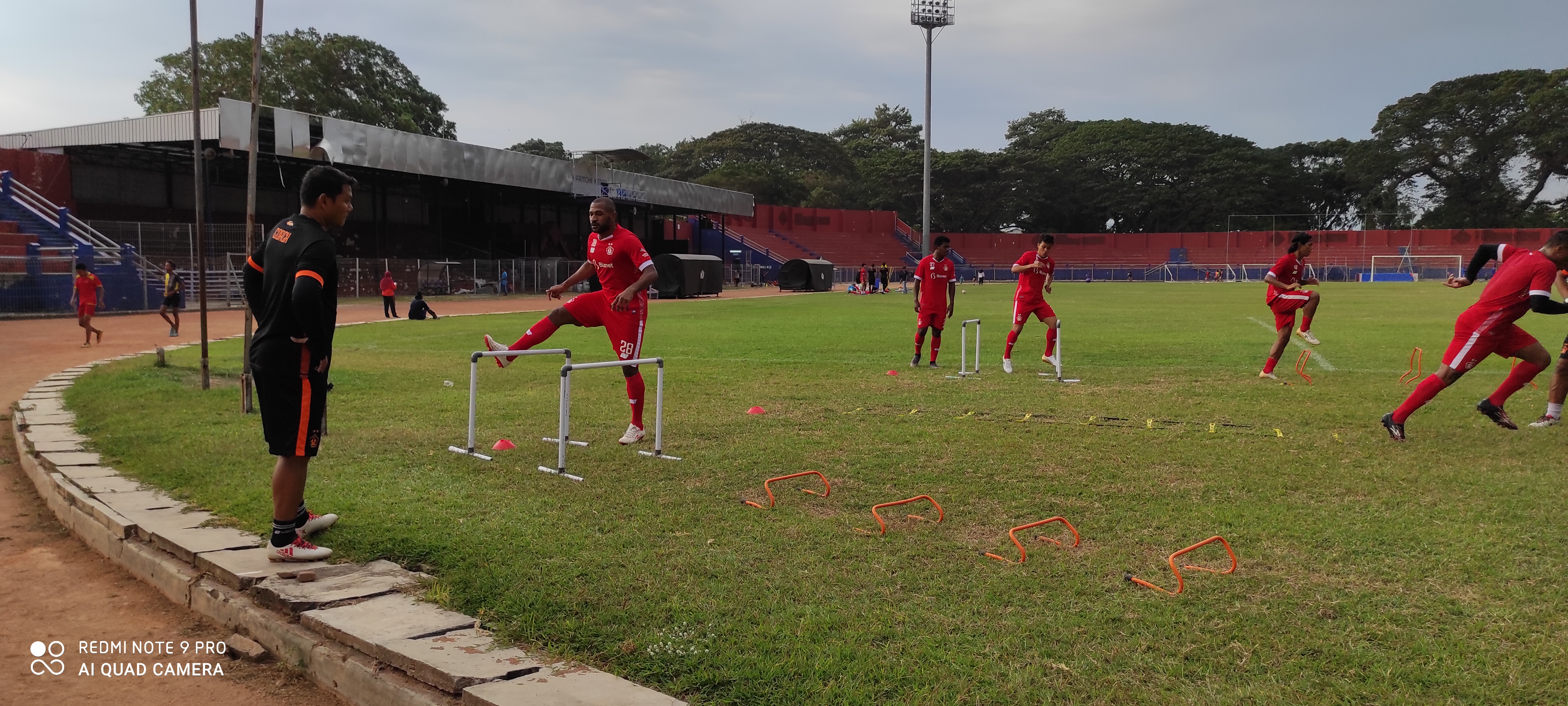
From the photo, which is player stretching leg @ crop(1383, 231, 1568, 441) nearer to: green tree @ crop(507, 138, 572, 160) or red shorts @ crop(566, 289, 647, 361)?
red shorts @ crop(566, 289, 647, 361)

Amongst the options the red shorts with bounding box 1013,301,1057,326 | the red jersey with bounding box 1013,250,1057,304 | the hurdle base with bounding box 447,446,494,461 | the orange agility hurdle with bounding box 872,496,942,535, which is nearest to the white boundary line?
the red shorts with bounding box 1013,301,1057,326

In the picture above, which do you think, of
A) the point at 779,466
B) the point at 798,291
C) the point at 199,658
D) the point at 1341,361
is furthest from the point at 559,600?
the point at 798,291

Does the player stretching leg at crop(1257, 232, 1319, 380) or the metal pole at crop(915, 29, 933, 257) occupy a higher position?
the metal pole at crop(915, 29, 933, 257)

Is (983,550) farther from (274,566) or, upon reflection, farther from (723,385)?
(723,385)

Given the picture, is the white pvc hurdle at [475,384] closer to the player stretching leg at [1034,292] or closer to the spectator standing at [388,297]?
the player stretching leg at [1034,292]

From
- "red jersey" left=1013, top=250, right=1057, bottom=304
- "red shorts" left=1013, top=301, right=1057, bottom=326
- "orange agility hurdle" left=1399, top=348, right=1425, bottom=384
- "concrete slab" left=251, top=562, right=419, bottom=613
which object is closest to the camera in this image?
"concrete slab" left=251, top=562, right=419, bottom=613

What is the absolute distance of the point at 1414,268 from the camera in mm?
65375

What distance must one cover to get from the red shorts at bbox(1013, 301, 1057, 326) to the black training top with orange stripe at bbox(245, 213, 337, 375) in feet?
31.2

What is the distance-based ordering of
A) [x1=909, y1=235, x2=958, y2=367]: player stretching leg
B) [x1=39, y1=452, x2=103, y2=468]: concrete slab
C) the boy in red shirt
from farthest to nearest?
the boy in red shirt, [x1=909, y1=235, x2=958, y2=367]: player stretching leg, [x1=39, y1=452, x2=103, y2=468]: concrete slab

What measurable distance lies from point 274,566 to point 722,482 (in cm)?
253

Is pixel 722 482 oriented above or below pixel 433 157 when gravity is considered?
below

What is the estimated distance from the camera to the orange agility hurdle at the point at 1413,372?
1081cm

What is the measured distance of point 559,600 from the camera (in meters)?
3.81

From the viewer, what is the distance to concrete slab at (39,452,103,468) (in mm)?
6520
